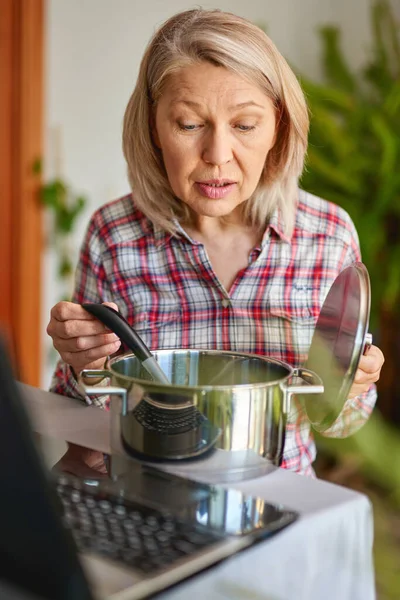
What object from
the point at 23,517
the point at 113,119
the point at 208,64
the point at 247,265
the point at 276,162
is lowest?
the point at 23,517

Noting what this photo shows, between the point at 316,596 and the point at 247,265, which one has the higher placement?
the point at 247,265

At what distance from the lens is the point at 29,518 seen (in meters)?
0.45

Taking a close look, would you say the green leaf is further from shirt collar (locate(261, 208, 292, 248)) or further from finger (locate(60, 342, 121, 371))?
finger (locate(60, 342, 121, 371))

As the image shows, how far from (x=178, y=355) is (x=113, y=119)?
6.74 ft

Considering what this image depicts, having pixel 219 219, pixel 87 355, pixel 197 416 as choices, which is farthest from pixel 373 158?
pixel 197 416

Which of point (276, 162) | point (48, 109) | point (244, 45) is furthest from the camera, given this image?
point (48, 109)

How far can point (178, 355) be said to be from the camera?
3.29ft

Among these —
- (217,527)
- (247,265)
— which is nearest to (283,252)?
(247,265)

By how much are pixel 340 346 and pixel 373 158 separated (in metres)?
2.14

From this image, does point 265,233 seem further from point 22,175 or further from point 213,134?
point 22,175

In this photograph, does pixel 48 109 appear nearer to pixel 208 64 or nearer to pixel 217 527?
pixel 208 64

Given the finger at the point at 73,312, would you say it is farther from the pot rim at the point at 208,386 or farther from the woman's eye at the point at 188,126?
the woman's eye at the point at 188,126

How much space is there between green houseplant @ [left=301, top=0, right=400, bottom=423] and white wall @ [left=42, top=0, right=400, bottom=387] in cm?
53

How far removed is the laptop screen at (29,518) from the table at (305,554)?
10 cm
